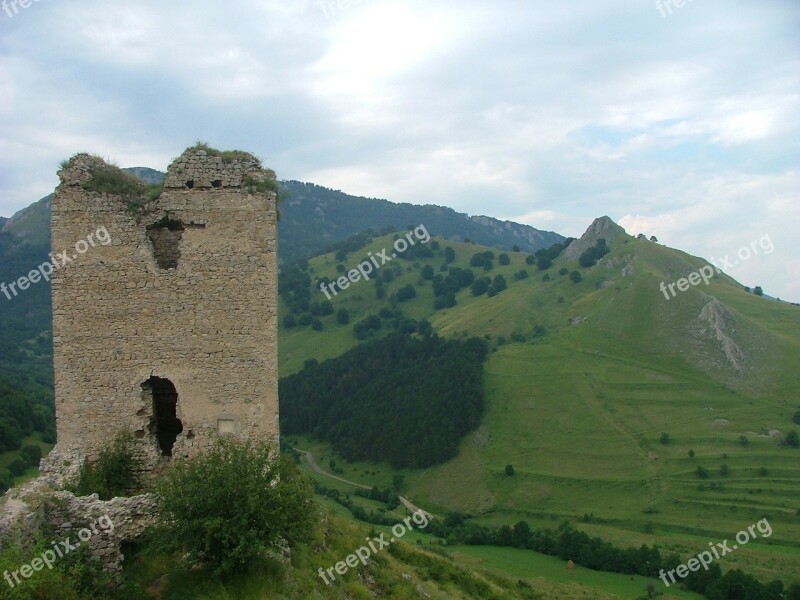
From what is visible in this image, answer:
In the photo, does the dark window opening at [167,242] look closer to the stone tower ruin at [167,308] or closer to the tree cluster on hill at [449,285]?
the stone tower ruin at [167,308]

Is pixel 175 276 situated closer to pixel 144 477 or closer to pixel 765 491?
pixel 144 477

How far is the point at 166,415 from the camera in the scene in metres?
13.5

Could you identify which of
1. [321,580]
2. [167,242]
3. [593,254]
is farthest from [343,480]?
[593,254]

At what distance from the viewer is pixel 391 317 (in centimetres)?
14438

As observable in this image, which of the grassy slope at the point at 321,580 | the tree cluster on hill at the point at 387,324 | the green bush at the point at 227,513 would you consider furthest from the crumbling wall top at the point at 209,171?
the tree cluster on hill at the point at 387,324

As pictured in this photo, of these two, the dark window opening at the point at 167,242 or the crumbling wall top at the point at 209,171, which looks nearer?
the crumbling wall top at the point at 209,171

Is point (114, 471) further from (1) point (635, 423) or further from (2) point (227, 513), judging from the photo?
(1) point (635, 423)

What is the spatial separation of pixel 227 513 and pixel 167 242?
5907mm

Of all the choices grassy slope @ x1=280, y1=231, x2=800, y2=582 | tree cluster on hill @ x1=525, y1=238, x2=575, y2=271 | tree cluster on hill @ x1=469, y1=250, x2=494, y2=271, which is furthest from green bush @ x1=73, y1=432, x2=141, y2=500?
tree cluster on hill @ x1=469, y1=250, x2=494, y2=271

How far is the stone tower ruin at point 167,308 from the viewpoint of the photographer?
12422 millimetres

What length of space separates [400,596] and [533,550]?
52.5 m
